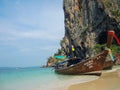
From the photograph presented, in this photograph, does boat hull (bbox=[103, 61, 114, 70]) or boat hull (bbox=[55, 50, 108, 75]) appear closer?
Answer: boat hull (bbox=[55, 50, 108, 75])

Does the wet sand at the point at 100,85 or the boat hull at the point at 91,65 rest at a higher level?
the boat hull at the point at 91,65

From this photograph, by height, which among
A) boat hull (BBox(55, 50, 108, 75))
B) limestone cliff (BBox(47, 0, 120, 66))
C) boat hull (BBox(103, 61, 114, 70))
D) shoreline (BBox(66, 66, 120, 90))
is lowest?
boat hull (BBox(103, 61, 114, 70))

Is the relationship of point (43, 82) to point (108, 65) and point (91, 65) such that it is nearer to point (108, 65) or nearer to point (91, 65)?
point (91, 65)

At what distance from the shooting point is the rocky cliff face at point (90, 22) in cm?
5509

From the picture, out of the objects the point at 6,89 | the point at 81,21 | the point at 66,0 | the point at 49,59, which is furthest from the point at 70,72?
the point at 49,59

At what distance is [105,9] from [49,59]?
4809cm

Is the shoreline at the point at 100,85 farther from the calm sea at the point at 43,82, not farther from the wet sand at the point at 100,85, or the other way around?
the calm sea at the point at 43,82

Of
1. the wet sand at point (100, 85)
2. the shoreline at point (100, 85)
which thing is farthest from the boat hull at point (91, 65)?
the wet sand at point (100, 85)

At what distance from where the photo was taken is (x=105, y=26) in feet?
185

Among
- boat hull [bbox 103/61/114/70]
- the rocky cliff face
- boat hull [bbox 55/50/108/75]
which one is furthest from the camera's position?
the rocky cliff face

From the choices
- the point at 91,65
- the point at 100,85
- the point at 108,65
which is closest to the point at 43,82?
the point at 91,65

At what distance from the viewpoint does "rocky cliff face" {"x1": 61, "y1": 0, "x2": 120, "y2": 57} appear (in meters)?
55.1

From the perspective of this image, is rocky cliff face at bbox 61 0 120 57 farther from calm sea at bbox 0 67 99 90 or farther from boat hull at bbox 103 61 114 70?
calm sea at bbox 0 67 99 90

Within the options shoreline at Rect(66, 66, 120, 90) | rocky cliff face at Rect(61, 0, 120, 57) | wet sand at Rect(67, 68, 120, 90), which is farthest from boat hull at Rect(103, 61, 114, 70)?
rocky cliff face at Rect(61, 0, 120, 57)
